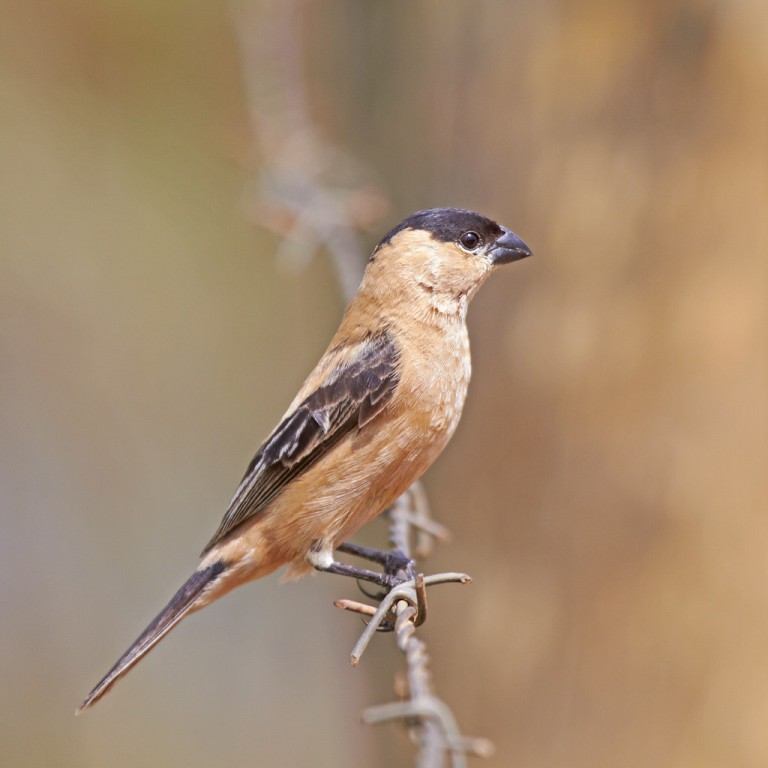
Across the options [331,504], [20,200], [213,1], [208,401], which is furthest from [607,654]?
[213,1]

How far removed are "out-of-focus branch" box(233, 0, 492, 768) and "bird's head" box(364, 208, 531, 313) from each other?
0.24 m

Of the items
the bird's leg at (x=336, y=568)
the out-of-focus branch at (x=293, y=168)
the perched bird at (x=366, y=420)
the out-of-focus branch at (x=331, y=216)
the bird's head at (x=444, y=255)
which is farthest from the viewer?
the out-of-focus branch at (x=293, y=168)

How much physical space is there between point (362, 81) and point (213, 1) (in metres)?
3.25

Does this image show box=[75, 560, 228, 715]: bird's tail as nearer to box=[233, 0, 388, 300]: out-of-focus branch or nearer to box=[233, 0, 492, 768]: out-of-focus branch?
box=[233, 0, 492, 768]: out-of-focus branch

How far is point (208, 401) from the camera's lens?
27.9 ft

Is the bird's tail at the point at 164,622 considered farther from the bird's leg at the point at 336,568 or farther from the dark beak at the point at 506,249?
the dark beak at the point at 506,249

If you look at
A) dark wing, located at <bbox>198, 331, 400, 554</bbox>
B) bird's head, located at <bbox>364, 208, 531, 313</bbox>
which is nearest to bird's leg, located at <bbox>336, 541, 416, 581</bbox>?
dark wing, located at <bbox>198, 331, 400, 554</bbox>

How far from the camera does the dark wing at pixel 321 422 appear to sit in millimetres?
2936

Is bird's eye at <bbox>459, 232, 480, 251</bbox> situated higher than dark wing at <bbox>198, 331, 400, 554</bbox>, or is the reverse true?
bird's eye at <bbox>459, 232, 480, 251</bbox>

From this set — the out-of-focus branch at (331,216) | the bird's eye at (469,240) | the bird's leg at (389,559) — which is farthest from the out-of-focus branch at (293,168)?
the bird's leg at (389,559)

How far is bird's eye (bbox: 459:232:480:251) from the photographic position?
327cm

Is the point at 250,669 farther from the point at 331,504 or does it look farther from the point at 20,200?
the point at 331,504

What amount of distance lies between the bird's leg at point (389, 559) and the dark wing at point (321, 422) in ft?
1.26

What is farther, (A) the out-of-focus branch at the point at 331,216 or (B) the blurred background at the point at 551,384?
(B) the blurred background at the point at 551,384
